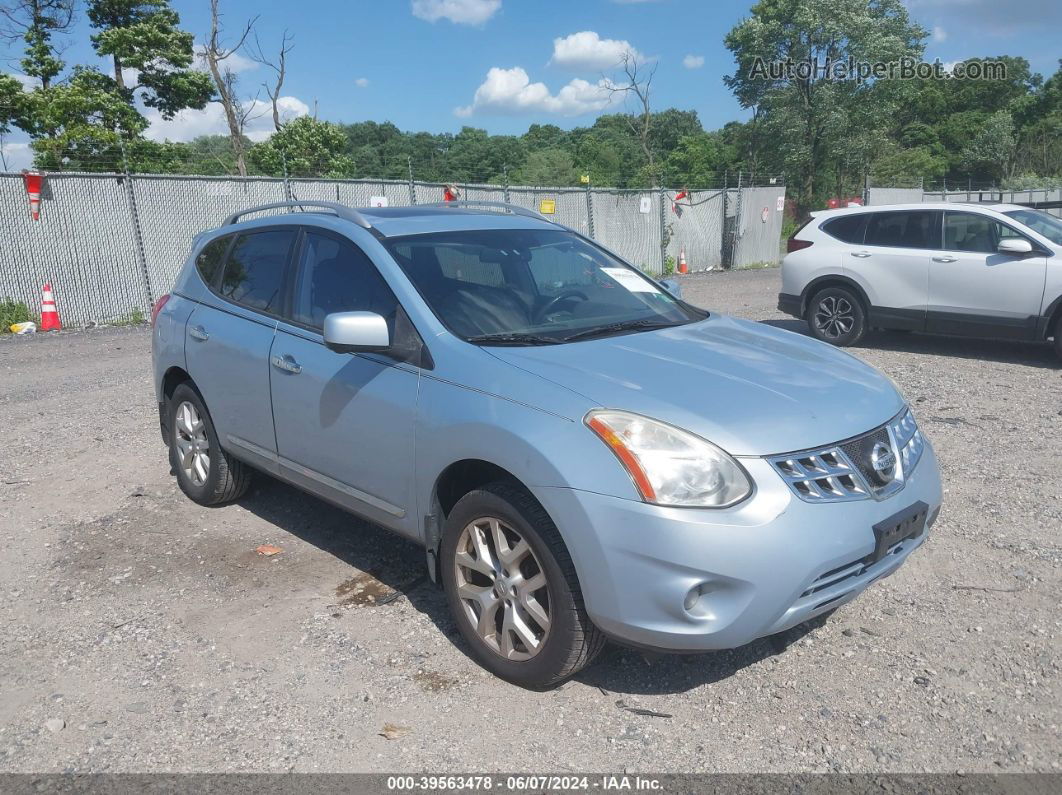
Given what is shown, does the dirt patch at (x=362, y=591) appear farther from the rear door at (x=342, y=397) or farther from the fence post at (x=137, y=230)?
the fence post at (x=137, y=230)

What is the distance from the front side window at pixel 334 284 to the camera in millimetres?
4012


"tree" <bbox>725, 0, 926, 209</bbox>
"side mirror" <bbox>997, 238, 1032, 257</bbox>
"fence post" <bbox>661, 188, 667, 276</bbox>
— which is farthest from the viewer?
"tree" <bbox>725, 0, 926, 209</bbox>

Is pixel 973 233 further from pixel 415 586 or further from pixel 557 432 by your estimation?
pixel 557 432

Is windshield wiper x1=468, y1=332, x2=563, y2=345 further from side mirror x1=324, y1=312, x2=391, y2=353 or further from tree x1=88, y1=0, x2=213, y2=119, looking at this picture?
tree x1=88, y1=0, x2=213, y2=119

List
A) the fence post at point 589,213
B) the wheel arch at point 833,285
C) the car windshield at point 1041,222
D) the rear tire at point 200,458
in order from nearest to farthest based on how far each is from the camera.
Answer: the rear tire at point 200,458 → the car windshield at point 1041,222 → the wheel arch at point 833,285 → the fence post at point 589,213

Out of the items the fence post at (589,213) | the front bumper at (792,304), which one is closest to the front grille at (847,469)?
the front bumper at (792,304)

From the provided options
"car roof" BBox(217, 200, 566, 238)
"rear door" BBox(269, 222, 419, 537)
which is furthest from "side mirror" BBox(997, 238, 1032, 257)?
"rear door" BBox(269, 222, 419, 537)

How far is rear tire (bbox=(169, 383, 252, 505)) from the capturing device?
5211 millimetres

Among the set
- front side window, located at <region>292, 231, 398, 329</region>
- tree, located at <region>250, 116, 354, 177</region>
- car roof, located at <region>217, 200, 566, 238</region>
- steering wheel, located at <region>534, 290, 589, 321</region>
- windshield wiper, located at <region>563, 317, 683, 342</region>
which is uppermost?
tree, located at <region>250, 116, 354, 177</region>

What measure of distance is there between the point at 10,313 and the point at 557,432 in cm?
1313

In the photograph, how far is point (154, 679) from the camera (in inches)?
137

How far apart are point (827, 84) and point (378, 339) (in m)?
46.5

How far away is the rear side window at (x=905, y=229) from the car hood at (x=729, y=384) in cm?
663

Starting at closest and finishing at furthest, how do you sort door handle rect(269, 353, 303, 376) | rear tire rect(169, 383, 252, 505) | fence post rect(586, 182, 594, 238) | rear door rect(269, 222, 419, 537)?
1. rear door rect(269, 222, 419, 537)
2. door handle rect(269, 353, 303, 376)
3. rear tire rect(169, 383, 252, 505)
4. fence post rect(586, 182, 594, 238)
